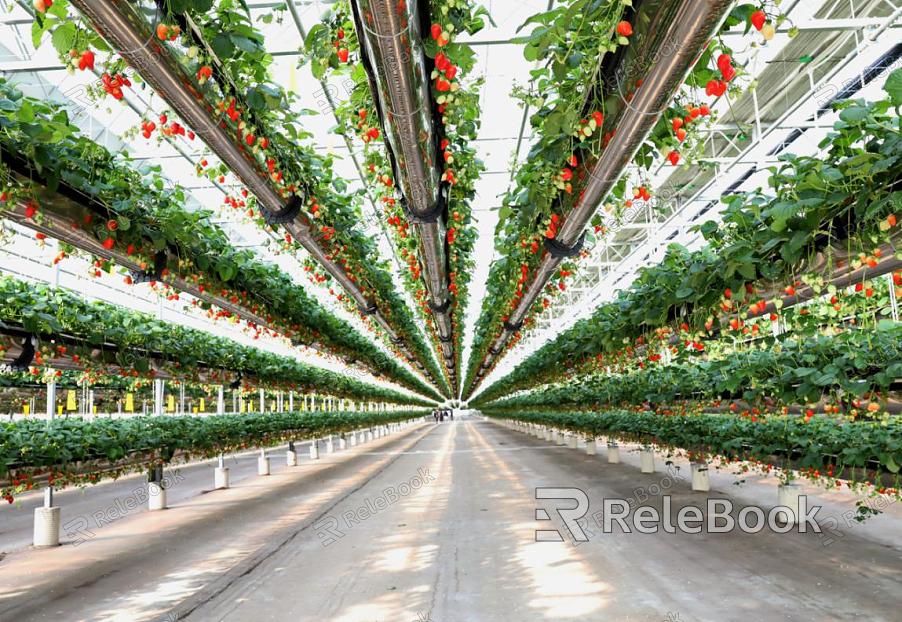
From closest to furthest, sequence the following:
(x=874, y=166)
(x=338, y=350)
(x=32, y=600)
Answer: (x=874, y=166), (x=32, y=600), (x=338, y=350)

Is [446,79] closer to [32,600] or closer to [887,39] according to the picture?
[32,600]

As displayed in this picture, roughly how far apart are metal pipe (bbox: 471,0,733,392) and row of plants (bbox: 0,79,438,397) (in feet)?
11.7

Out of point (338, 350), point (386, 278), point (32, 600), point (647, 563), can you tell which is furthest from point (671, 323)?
point (338, 350)

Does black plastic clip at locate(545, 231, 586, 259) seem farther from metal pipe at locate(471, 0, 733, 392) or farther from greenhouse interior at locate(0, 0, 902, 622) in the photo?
metal pipe at locate(471, 0, 733, 392)

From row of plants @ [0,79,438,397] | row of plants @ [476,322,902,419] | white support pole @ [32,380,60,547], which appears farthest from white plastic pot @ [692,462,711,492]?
white support pole @ [32,380,60,547]

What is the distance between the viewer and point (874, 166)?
3.37 meters

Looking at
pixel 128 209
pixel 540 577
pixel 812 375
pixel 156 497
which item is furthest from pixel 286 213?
pixel 156 497

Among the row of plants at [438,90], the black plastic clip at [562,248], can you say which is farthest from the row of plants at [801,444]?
the row of plants at [438,90]

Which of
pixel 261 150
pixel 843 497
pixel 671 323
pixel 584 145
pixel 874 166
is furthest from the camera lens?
pixel 843 497

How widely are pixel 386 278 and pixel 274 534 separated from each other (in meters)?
4.93

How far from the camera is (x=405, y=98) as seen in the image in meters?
3.70

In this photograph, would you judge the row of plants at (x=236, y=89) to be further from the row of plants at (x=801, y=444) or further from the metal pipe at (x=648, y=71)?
the row of plants at (x=801, y=444)

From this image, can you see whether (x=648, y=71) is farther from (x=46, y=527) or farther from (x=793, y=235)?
(x=46, y=527)

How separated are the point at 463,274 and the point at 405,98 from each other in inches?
328
